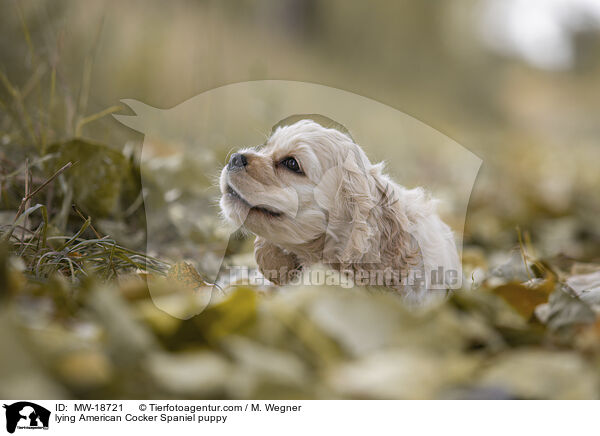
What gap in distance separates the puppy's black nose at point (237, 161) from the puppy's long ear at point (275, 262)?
0.18m

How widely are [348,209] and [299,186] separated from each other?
132 millimetres

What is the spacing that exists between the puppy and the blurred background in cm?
19

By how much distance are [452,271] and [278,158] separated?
50 cm

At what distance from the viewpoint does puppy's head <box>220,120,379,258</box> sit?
1.25 meters

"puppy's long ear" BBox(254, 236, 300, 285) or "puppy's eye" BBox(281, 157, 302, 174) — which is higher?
"puppy's eye" BBox(281, 157, 302, 174)

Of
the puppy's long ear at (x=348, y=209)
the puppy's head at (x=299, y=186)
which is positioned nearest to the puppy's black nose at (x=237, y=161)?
the puppy's head at (x=299, y=186)

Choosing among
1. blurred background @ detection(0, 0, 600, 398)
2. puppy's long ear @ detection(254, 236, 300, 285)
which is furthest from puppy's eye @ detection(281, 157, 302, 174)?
blurred background @ detection(0, 0, 600, 398)

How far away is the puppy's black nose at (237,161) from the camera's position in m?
1.27
